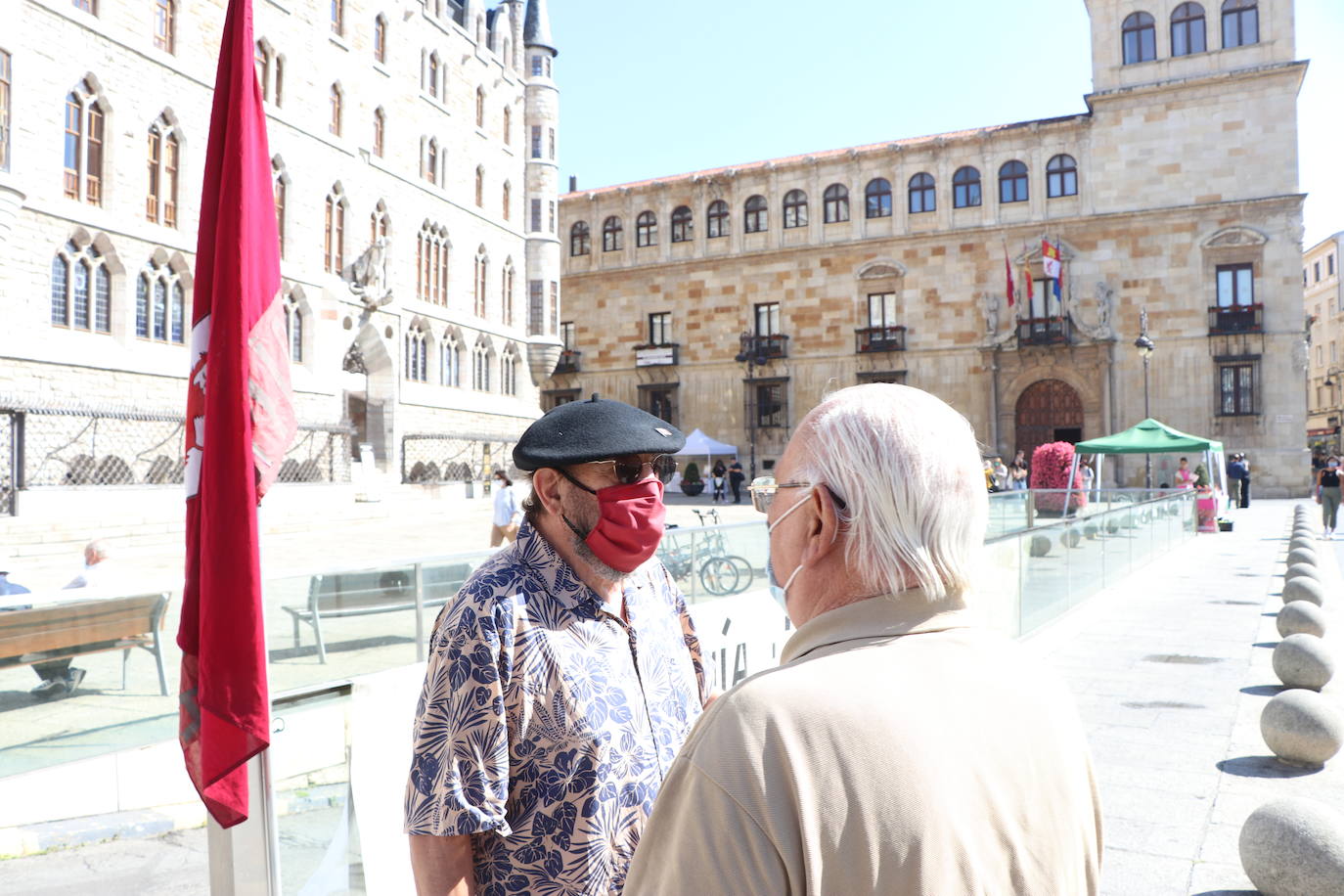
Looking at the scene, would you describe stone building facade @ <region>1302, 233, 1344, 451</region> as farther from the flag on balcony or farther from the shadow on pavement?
the shadow on pavement

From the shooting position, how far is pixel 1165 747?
5.98 metres

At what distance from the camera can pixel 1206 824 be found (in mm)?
4719

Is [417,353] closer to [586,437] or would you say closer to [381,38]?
[381,38]

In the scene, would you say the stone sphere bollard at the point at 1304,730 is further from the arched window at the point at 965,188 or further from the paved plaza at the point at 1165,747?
the arched window at the point at 965,188

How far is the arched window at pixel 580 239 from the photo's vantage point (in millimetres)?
46094

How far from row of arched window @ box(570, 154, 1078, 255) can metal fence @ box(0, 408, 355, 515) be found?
80.5ft

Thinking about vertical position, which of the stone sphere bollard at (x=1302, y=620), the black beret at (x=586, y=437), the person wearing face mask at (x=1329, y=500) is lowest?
the stone sphere bollard at (x=1302, y=620)

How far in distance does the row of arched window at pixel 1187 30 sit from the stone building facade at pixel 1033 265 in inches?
2.8

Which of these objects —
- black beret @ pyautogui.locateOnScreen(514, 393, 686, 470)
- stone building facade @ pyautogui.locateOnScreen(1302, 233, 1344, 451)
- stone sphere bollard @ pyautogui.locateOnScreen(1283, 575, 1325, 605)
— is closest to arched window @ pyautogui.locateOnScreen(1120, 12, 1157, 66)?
stone building facade @ pyautogui.locateOnScreen(1302, 233, 1344, 451)

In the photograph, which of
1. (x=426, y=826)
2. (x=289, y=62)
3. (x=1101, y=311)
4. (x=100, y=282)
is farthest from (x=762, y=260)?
(x=426, y=826)

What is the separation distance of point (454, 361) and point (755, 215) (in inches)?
621

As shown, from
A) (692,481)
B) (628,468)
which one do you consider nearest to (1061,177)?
(692,481)

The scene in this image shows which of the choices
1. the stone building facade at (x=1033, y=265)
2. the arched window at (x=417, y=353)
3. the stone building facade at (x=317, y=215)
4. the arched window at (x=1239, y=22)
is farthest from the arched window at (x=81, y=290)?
the arched window at (x=1239, y=22)

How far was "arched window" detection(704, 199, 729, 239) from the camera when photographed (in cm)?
4300
